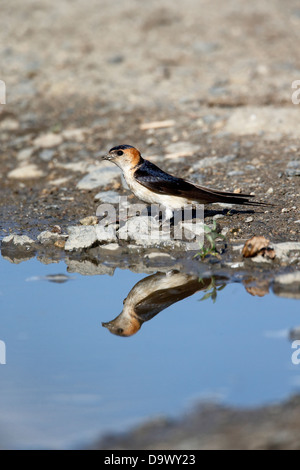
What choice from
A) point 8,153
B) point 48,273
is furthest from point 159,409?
point 8,153

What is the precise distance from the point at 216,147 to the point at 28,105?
333 cm

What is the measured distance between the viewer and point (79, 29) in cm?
1242

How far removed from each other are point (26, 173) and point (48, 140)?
38.1 inches

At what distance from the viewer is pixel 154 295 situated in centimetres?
551

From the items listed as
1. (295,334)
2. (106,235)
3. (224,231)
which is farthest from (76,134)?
(295,334)

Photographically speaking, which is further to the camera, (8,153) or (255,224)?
(8,153)

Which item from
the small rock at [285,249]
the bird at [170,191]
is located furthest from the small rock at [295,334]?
the bird at [170,191]

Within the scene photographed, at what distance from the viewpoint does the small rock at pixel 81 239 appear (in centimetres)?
639

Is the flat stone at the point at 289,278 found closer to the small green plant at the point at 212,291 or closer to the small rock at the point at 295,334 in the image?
the small green plant at the point at 212,291

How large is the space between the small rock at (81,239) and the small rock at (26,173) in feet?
7.81

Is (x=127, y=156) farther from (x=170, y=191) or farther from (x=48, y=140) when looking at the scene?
(x=48, y=140)

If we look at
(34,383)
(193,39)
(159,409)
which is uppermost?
(193,39)

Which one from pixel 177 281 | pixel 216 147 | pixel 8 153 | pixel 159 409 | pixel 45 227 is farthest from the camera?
pixel 8 153
